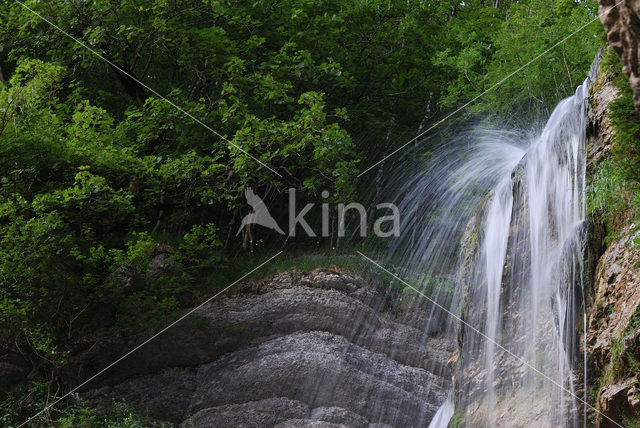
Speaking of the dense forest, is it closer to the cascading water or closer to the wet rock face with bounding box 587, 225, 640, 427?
the cascading water

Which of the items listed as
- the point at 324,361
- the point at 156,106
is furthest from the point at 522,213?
the point at 156,106

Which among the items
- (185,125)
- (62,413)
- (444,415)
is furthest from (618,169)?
(62,413)

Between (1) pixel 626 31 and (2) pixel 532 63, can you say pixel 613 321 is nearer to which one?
(1) pixel 626 31

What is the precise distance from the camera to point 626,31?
468cm

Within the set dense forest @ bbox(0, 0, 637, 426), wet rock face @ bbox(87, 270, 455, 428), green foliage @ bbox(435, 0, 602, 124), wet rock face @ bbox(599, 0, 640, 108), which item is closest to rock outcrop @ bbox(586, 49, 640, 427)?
dense forest @ bbox(0, 0, 637, 426)

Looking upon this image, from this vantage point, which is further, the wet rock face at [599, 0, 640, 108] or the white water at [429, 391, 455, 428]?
the white water at [429, 391, 455, 428]

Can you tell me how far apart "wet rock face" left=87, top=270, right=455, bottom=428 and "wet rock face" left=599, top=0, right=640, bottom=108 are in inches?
327

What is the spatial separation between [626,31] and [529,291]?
4.84 m

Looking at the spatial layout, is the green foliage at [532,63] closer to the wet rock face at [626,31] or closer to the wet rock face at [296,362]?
the wet rock face at [296,362]

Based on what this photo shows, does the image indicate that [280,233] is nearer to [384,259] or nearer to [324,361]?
[384,259]

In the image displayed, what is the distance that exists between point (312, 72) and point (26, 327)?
25.7 ft

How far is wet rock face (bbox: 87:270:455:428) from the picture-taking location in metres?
11.8

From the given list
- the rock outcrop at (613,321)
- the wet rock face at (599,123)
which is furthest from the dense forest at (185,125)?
the rock outcrop at (613,321)

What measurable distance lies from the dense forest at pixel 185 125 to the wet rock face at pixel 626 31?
3583 mm
